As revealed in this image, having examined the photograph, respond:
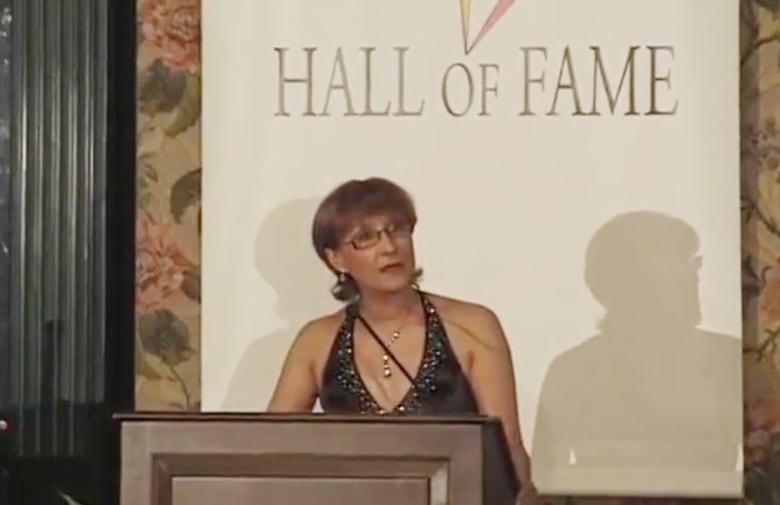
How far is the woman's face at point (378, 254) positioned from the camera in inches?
63.7

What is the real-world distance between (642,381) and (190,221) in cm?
50

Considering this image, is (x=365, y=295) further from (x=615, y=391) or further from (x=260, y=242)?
(x=615, y=391)

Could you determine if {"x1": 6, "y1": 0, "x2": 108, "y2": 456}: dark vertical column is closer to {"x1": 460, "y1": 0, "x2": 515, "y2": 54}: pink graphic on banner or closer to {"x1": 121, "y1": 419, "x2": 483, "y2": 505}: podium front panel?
{"x1": 460, "y1": 0, "x2": 515, "y2": 54}: pink graphic on banner

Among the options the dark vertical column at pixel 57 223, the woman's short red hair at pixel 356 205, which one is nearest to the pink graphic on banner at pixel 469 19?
the woman's short red hair at pixel 356 205

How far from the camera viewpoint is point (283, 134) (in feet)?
5.35

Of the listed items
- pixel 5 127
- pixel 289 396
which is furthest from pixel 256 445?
pixel 5 127

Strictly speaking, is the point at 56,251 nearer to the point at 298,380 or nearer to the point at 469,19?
the point at 298,380

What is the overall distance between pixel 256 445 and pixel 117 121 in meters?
0.77

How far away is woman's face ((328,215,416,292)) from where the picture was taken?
162 centimetres

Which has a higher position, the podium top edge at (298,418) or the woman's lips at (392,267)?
the woman's lips at (392,267)

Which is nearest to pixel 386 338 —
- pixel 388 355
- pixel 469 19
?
pixel 388 355

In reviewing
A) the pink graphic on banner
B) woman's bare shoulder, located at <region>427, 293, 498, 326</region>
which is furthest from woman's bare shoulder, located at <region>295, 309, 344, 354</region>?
the pink graphic on banner

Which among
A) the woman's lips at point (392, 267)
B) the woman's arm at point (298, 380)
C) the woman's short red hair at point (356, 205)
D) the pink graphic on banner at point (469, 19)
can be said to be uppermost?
the pink graphic on banner at point (469, 19)

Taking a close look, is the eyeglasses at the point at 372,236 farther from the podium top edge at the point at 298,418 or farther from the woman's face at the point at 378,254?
the podium top edge at the point at 298,418
